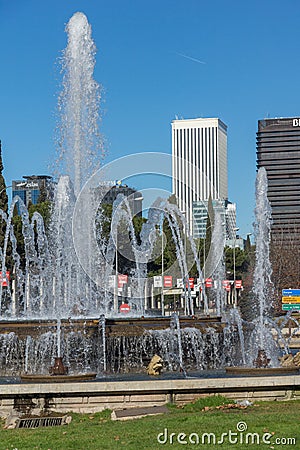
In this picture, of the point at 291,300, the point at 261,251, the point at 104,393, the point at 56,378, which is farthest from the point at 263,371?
the point at 291,300

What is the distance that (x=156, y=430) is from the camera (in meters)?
11.9

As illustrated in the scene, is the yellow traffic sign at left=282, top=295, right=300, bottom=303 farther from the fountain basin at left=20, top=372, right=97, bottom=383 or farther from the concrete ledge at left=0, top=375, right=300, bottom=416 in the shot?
the concrete ledge at left=0, top=375, right=300, bottom=416

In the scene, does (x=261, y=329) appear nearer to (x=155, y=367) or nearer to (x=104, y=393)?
(x=155, y=367)

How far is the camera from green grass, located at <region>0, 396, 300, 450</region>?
36.4 ft

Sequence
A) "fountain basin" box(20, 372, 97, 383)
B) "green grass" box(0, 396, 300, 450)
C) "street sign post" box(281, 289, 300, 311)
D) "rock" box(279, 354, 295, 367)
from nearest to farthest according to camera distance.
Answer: "green grass" box(0, 396, 300, 450) < "fountain basin" box(20, 372, 97, 383) < "rock" box(279, 354, 295, 367) < "street sign post" box(281, 289, 300, 311)

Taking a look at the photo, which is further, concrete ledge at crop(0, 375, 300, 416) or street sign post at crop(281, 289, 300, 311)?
street sign post at crop(281, 289, 300, 311)

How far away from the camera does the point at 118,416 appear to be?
13.5 metres

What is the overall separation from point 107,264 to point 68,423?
4321cm

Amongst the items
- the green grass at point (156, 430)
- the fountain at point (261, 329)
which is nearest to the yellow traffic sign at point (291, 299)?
the fountain at point (261, 329)

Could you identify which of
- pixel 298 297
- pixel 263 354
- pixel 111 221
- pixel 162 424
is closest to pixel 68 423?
pixel 162 424

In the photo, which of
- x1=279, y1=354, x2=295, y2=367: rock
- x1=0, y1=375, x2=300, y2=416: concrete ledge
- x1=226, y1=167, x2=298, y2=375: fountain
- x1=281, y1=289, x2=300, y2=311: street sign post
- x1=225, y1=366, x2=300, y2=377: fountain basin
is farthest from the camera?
x1=281, y1=289, x2=300, y2=311: street sign post

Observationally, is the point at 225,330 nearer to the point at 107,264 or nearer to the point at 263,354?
the point at 263,354

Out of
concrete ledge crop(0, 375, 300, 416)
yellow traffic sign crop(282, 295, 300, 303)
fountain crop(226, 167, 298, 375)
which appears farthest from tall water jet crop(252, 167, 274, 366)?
yellow traffic sign crop(282, 295, 300, 303)

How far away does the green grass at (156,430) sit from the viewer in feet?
36.4
